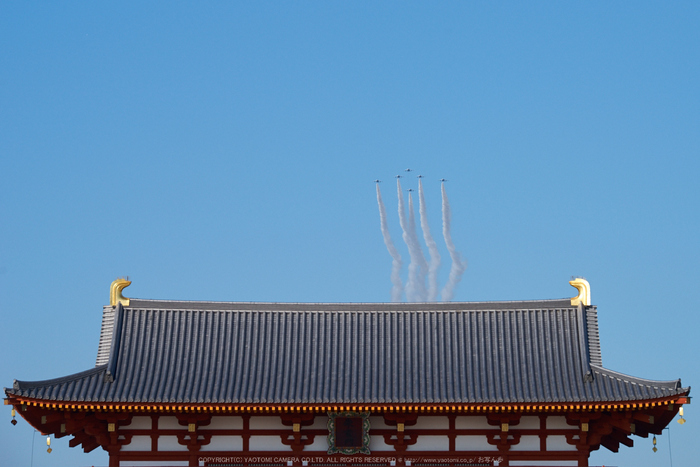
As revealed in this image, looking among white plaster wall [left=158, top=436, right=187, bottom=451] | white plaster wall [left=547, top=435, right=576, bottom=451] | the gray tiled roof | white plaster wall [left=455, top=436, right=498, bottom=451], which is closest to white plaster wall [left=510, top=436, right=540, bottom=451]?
white plaster wall [left=547, top=435, right=576, bottom=451]

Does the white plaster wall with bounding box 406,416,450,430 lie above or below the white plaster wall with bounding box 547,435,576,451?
above

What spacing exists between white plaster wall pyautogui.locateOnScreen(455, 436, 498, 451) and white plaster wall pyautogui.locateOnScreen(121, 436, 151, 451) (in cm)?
1077

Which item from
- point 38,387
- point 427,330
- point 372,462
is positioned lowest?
point 372,462

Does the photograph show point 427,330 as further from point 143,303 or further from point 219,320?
point 143,303

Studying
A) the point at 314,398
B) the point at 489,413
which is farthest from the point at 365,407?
the point at 489,413

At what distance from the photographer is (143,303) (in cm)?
3988

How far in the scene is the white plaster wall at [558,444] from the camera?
3644 cm

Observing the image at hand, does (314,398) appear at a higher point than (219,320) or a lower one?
lower

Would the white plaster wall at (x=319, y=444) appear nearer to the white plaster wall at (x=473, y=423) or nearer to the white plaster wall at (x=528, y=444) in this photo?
the white plaster wall at (x=473, y=423)

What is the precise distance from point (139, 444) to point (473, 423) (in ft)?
38.3

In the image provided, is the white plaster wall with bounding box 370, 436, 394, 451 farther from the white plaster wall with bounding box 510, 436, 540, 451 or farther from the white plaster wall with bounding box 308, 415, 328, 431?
the white plaster wall with bounding box 510, 436, 540, 451

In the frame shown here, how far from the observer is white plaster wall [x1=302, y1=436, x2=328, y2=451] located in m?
36.7

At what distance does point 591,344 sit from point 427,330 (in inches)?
236

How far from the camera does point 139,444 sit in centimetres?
3666
